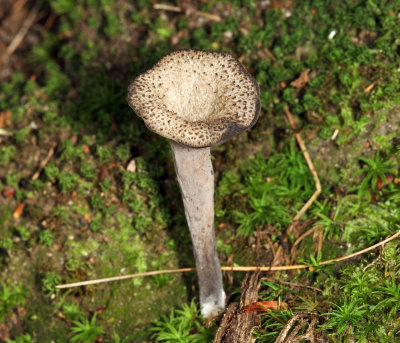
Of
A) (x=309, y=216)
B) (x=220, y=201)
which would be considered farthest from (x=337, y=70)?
(x=220, y=201)

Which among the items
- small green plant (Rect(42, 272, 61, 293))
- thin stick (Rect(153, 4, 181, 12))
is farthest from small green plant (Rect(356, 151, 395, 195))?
small green plant (Rect(42, 272, 61, 293))

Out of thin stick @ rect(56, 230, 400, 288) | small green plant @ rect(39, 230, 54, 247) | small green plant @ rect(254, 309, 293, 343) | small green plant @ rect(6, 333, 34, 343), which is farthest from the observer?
small green plant @ rect(39, 230, 54, 247)

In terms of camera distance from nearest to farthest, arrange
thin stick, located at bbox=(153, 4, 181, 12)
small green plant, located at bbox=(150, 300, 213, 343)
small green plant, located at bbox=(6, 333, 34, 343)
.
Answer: small green plant, located at bbox=(150, 300, 213, 343) → small green plant, located at bbox=(6, 333, 34, 343) → thin stick, located at bbox=(153, 4, 181, 12)

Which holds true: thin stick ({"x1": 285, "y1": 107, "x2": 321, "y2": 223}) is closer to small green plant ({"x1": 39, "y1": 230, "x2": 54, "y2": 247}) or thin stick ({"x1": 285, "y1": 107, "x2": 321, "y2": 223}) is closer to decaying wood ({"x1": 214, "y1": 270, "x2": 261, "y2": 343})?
decaying wood ({"x1": 214, "y1": 270, "x2": 261, "y2": 343})

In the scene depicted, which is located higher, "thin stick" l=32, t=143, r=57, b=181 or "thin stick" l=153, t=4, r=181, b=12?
"thin stick" l=153, t=4, r=181, b=12

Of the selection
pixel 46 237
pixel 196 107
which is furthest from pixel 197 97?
pixel 46 237

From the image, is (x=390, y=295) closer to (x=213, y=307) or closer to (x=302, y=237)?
(x=302, y=237)

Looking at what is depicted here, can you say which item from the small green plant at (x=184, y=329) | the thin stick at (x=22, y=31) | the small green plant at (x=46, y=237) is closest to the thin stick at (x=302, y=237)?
the small green plant at (x=184, y=329)
